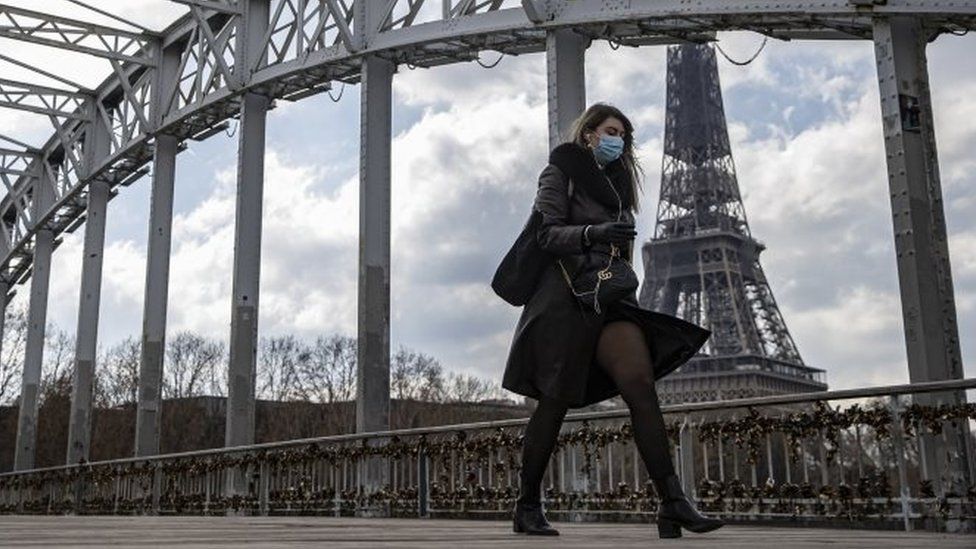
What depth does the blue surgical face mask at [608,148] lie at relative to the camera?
3879 mm

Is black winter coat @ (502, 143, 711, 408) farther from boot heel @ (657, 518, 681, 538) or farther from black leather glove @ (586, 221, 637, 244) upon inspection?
boot heel @ (657, 518, 681, 538)

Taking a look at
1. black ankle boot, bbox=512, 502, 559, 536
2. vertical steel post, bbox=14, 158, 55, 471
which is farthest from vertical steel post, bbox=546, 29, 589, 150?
vertical steel post, bbox=14, 158, 55, 471

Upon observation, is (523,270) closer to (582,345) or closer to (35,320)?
(582,345)

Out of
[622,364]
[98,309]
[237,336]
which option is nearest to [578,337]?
[622,364]

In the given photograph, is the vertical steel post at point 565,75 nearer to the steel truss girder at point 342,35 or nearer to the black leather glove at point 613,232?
the steel truss girder at point 342,35

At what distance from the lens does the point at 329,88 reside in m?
14.4

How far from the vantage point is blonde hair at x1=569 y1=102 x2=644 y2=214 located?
12.9 ft

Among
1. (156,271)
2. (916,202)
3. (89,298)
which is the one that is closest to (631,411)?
(916,202)

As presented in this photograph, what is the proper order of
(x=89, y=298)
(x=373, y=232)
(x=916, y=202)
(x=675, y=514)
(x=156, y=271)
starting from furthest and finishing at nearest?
(x=89, y=298), (x=156, y=271), (x=373, y=232), (x=916, y=202), (x=675, y=514)

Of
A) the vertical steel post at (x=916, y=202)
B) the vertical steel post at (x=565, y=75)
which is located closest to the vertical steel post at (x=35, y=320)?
the vertical steel post at (x=565, y=75)

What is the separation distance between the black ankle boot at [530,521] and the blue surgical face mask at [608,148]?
1.33 meters

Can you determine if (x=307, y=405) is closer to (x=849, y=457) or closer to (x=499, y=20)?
(x=499, y=20)

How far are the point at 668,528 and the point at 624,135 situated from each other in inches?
58.0

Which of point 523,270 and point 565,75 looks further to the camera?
point 565,75
